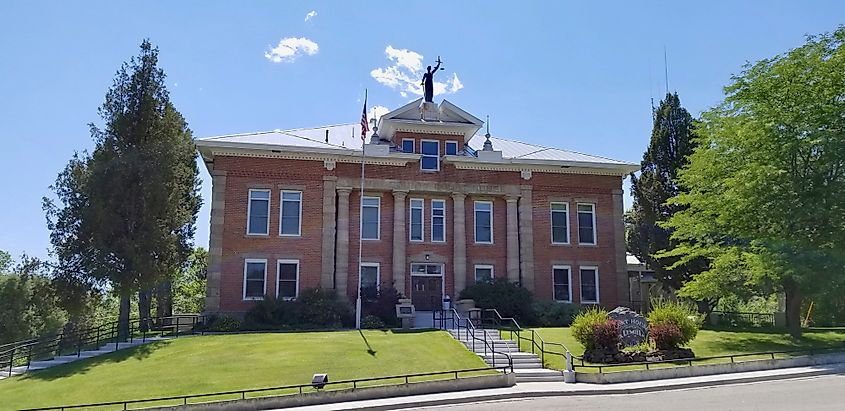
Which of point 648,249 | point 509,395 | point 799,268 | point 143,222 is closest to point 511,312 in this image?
point 648,249

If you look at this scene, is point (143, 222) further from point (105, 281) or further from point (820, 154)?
point (820, 154)

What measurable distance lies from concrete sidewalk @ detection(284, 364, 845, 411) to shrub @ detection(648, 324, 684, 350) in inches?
76.9

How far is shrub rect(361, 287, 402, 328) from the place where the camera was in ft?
93.9

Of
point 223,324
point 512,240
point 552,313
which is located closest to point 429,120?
point 512,240

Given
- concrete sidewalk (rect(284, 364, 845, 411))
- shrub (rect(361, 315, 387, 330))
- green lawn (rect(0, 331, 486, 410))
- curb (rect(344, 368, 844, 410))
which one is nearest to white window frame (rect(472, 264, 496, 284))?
shrub (rect(361, 315, 387, 330))

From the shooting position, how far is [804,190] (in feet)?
73.6

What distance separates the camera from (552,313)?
2992 cm

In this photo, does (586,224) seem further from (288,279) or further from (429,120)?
(288,279)

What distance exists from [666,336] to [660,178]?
17253 millimetres

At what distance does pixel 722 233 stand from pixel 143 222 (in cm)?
2290

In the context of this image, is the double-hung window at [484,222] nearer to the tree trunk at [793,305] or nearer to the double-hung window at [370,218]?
the double-hung window at [370,218]

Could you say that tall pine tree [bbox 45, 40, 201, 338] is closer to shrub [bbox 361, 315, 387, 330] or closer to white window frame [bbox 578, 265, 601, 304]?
shrub [bbox 361, 315, 387, 330]

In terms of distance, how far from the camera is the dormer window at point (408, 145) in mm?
32844

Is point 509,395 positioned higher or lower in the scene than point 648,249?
lower
